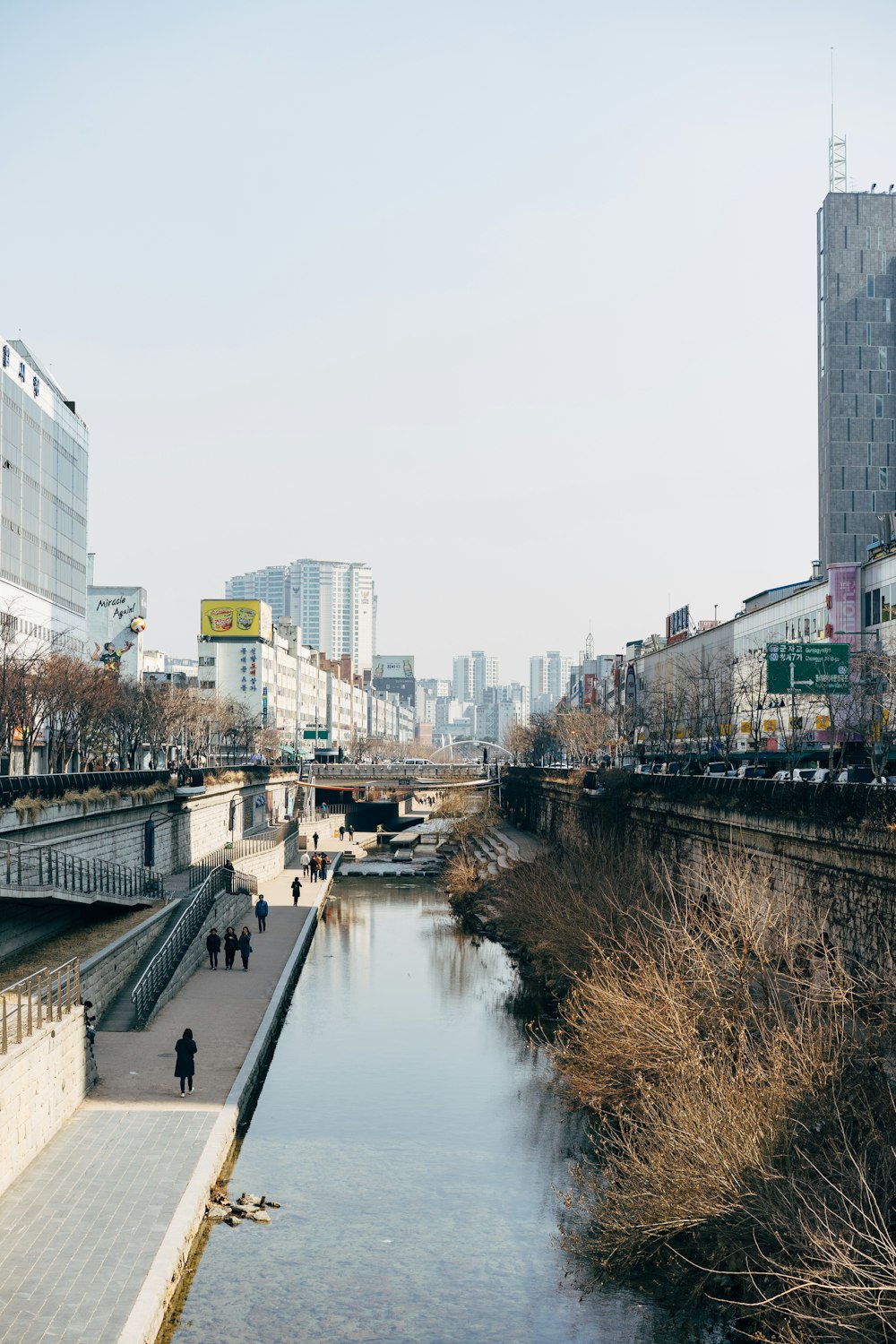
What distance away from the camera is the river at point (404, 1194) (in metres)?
19.1

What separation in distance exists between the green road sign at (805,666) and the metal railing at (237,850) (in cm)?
2697

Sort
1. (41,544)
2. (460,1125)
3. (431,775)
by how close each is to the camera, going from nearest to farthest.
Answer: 1. (460,1125)
2. (41,544)
3. (431,775)

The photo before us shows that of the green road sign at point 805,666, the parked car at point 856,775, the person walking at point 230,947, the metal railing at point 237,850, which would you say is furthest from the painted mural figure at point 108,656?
the parked car at point 856,775

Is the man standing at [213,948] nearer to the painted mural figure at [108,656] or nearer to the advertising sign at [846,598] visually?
the advertising sign at [846,598]

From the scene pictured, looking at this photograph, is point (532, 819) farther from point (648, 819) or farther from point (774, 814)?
point (774, 814)

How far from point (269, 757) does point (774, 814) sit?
12991 cm

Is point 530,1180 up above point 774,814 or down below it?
below

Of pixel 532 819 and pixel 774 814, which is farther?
pixel 532 819

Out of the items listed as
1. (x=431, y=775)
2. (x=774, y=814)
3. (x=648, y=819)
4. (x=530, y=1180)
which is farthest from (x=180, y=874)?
(x=431, y=775)

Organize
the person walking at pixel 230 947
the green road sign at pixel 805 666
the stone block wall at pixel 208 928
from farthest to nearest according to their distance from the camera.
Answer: the green road sign at pixel 805 666
the person walking at pixel 230 947
the stone block wall at pixel 208 928

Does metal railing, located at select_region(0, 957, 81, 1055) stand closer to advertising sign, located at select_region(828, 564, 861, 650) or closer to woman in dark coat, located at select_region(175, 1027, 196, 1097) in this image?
woman in dark coat, located at select_region(175, 1027, 196, 1097)

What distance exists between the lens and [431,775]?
154625 mm

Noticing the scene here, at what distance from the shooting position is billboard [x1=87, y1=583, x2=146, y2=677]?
458 feet

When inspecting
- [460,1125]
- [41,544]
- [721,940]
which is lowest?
[460,1125]
